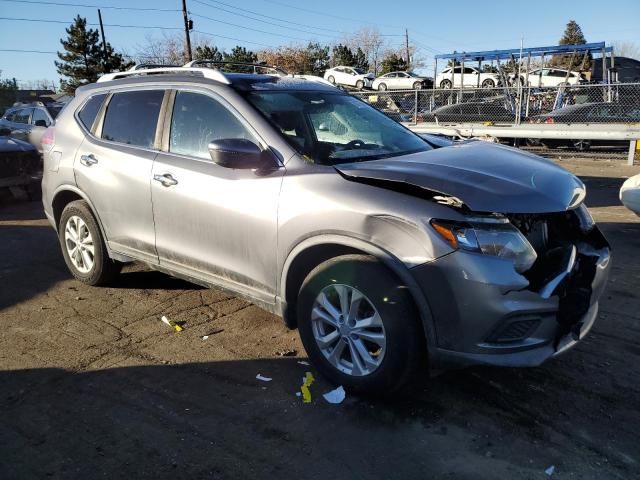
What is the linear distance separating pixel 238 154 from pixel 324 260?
852mm

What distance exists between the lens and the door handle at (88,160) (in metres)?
4.66

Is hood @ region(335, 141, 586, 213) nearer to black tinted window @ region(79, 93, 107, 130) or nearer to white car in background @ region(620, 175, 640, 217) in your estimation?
black tinted window @ region(79, 93, 107, 130)

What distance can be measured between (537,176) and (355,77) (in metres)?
35.6

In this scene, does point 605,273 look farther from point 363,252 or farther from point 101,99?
point 101,99

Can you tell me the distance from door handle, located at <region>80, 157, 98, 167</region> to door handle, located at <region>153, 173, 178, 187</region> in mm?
965

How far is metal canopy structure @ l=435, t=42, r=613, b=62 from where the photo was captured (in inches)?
733

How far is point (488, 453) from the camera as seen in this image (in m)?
2.71

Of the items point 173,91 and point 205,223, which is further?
point 173,91

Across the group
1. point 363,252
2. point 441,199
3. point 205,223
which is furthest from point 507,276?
point 205,223

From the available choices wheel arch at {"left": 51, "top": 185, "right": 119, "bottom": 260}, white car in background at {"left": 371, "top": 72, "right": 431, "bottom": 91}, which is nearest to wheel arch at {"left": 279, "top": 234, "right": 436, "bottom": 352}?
wheel arch at {"left": 51, "top": 185, "right": 119, "bottom": 260}

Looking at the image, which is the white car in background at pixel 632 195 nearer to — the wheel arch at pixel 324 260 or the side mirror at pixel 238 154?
the wheel arch at pixel 324 260

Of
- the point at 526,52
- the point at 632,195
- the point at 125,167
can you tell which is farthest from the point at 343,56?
the point at 125,167

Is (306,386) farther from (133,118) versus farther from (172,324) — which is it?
(133,118)

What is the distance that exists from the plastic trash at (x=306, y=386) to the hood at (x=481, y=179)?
1.31m
